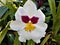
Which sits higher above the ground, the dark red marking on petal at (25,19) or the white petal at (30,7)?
the white petal at (30,7)

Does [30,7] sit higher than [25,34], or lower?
higher

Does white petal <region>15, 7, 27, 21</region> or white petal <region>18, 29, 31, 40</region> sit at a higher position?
white petal <region>15, 7, 27, 21</region>

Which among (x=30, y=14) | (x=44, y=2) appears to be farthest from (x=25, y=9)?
(x=44, y=2)

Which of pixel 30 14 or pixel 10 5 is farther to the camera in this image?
pixel 10 5

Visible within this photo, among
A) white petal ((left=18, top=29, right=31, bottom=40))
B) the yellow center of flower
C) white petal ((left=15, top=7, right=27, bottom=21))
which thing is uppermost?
white petal ((left=15, top=7, right=27, bottom=21))

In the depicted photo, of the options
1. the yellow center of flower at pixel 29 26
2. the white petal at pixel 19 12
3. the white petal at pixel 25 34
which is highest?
the white petal at pixel 19 12

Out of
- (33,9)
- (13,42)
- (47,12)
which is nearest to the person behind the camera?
(33,9)

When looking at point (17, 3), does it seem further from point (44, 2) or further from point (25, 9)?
point (25, 9)

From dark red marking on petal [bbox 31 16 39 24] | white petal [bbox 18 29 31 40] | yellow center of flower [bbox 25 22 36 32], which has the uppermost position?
dark red marking on petal [bbox 31 16 39 24]
